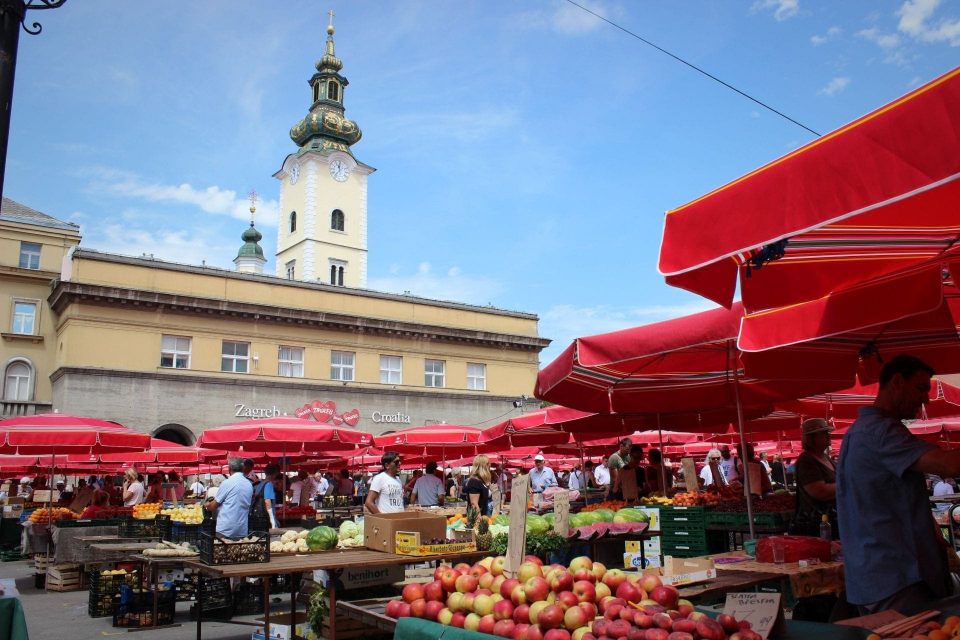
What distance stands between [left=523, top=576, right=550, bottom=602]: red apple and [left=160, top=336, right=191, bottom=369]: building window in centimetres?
3334

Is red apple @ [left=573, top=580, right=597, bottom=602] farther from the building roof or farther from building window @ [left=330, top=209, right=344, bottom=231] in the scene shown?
building window @ [left=330, top=209, right=344, bottom=231]

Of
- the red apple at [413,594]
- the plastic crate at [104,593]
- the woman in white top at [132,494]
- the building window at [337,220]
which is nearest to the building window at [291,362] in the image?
the woman in white top at [132,494]

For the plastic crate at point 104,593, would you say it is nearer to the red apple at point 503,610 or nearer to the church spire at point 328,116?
the red apple at point 503,610

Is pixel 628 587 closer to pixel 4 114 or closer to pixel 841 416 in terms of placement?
pixel 4 114

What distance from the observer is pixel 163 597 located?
9969mm

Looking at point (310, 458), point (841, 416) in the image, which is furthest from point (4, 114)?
point (310, 458)

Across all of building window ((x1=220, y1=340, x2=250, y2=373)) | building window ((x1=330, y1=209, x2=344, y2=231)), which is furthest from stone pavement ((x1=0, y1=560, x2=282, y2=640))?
building window ((x1=330, y1=209, x2=344, y2=231))

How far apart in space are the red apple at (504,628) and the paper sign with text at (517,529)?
2.23 ft

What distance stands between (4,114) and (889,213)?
4321mm

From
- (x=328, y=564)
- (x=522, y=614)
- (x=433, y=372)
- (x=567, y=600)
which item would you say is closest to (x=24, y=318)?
(x=433, y=372)

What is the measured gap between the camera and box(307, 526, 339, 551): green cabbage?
24.2 ft

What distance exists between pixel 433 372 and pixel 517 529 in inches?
1475

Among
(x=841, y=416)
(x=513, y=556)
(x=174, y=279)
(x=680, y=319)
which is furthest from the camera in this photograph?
(x=174, y=279)

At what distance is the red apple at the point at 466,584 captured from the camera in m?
4.21
